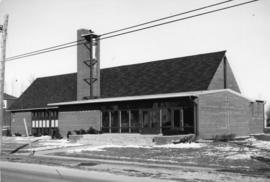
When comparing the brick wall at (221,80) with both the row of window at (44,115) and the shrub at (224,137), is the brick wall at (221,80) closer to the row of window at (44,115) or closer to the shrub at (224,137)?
the shrub at (224,137)

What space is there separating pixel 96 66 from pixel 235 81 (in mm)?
16039

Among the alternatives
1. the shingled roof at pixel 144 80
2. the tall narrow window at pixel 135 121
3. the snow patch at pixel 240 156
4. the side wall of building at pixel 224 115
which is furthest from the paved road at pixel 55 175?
the shingled roof at pixel 144 80

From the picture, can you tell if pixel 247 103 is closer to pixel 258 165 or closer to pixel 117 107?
pixel 117 107

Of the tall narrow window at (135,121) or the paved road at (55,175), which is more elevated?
the tall narrow window at (135,121)

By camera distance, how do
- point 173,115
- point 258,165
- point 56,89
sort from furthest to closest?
1. point 56,89
2. point 173,115
3. point 258,165

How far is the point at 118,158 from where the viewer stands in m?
20.2

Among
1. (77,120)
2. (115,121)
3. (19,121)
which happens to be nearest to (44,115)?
(19,121)

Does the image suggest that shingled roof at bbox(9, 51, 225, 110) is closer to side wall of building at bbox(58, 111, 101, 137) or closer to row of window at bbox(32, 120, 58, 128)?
row of window at bbox(32, 120, 58, 128)

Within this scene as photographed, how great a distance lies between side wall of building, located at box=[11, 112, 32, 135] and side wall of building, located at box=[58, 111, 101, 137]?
26.6 feet

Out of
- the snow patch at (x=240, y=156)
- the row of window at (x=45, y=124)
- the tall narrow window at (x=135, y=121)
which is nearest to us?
the snow patch at (x=240, y=156)

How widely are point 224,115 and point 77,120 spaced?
1528 centimetres

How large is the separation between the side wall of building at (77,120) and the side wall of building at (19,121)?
8.10 metres

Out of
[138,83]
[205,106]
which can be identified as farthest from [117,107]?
[205,106]

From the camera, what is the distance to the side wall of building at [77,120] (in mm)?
Answer: 36616
